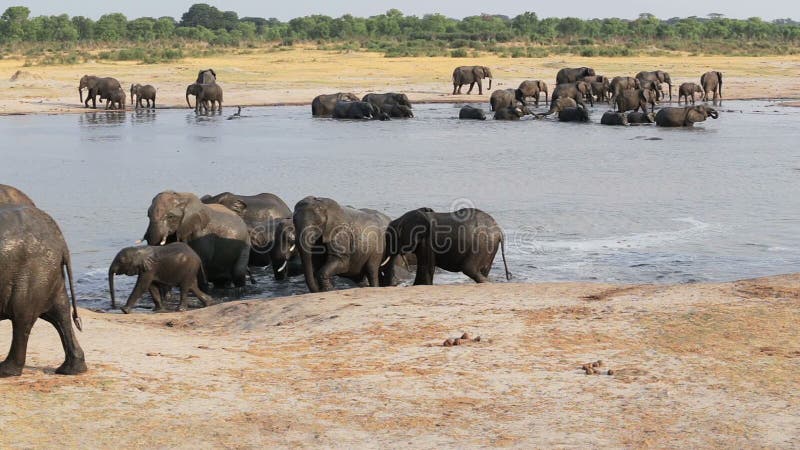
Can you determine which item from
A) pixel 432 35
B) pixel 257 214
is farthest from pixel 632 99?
pixel 432 35

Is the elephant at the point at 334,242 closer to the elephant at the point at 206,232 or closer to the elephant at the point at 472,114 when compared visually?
the elephant at the point at 206,232

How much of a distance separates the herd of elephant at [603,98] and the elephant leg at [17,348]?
2853 cm

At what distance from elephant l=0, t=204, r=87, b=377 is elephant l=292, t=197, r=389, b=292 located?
16.0ft

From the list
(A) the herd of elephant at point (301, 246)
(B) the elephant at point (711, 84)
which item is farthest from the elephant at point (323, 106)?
(A) the herd of elephant at point (301, 246)

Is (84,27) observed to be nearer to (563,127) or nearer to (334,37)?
(334,37)

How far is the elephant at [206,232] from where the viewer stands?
12578mm

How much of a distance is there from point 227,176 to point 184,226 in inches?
394

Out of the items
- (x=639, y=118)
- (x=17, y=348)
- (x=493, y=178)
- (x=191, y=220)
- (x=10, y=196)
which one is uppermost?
(x=10, y=196)

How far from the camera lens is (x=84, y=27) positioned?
82.2m

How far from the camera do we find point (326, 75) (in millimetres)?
49031

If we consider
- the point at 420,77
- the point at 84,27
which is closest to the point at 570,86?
the point at 420,77

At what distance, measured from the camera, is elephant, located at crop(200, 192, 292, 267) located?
45.5 ft

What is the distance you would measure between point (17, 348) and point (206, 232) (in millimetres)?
5730

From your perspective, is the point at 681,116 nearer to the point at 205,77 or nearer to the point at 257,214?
the point at 205,77
